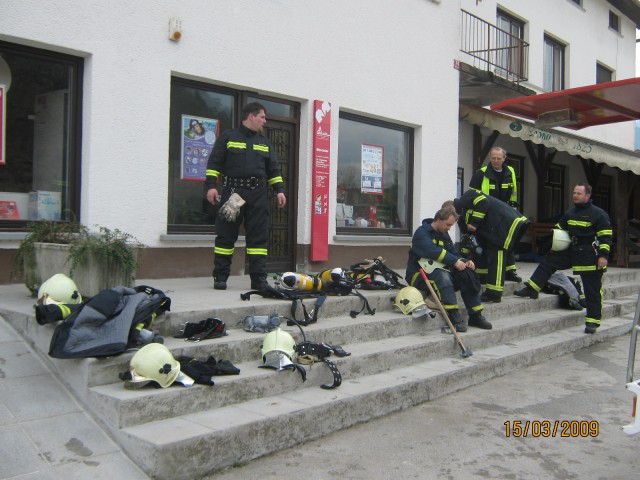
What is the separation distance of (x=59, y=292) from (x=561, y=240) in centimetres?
598

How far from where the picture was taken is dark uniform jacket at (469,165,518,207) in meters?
8.20

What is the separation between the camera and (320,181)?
8.91 m

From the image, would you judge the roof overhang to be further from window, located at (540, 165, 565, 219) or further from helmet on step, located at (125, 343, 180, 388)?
helmet on step, located at (125, 343, 180, 388)

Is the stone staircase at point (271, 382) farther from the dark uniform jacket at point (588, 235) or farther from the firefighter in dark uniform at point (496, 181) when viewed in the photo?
the firefighter in dark uniform at point (496, 181)

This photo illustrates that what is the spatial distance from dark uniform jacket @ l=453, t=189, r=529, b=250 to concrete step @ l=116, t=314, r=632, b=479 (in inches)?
63.9

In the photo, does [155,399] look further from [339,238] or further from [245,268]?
[339,238]

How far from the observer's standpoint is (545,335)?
7.85m

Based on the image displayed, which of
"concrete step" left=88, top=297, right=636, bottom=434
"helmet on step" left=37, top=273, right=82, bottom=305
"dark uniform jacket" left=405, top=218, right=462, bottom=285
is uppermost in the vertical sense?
"dark uniform jacket" left=405, top=218, right=462, bottom=285

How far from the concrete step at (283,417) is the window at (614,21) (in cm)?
1599

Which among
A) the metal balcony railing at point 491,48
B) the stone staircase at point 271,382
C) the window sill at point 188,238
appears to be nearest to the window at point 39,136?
the window sill at point 188,238

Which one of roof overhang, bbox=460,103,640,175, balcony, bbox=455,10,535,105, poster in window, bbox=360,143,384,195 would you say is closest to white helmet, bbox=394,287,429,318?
poster in window, bbox=360,143,384,195

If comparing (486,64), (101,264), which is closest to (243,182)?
(101,264)

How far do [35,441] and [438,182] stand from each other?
8611 millimetres
